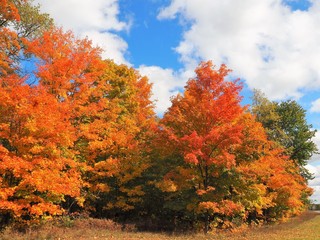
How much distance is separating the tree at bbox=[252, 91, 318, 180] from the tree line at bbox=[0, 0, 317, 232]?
21.3 meters

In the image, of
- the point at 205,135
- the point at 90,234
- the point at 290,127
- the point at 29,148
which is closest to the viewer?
the point at 29,148

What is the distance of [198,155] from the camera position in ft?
72.9

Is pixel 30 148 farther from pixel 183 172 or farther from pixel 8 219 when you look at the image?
pixel 183 172

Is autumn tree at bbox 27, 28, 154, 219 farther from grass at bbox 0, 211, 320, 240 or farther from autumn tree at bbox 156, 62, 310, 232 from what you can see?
autumn tree at bbox 156, 62, 310, 232

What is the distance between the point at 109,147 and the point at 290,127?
1726 inches

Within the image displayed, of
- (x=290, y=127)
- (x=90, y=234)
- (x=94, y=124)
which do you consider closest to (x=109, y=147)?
(x=94, y=124)

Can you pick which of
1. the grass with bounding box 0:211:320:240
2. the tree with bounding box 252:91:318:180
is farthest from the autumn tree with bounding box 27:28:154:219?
the tree with bounding box 252:91:318:180

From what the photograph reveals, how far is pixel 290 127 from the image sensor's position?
60.4 metres

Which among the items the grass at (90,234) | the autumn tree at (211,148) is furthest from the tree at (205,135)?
the grass at (90,234)

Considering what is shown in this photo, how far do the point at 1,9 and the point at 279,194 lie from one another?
101ft

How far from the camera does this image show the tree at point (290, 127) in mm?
52500

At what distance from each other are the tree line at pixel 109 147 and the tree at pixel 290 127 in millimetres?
21348

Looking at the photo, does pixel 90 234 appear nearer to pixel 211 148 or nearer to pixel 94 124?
pixel 94 124

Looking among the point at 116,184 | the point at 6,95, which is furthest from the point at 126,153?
the point at 6,95
